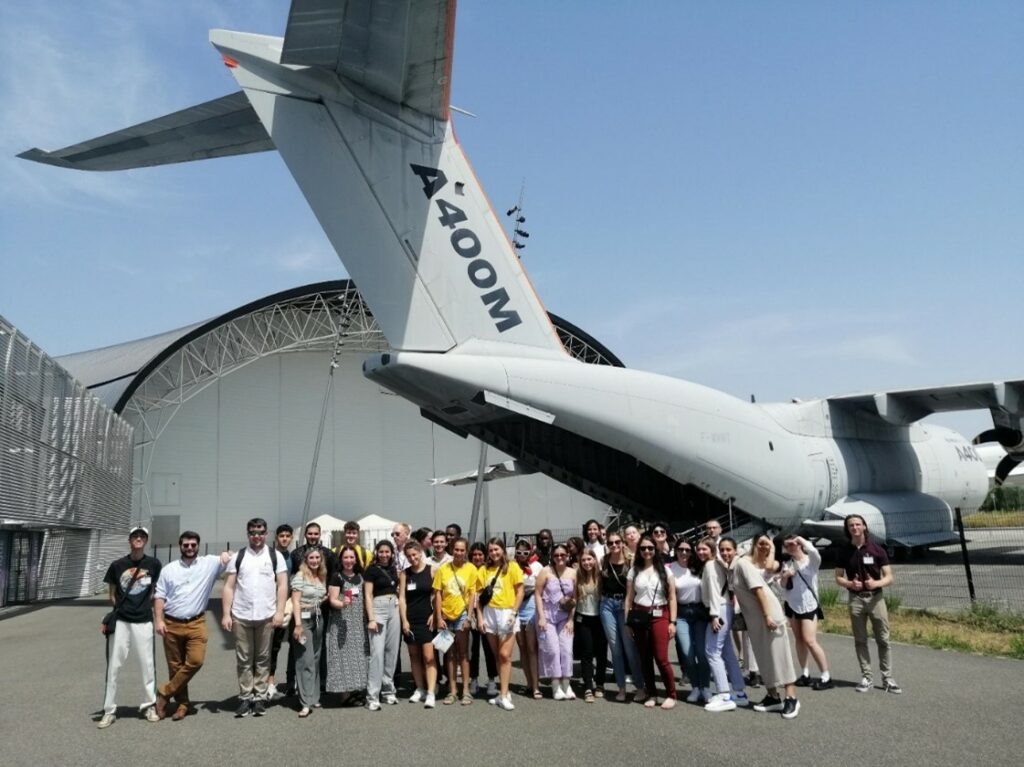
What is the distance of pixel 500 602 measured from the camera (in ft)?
20.7

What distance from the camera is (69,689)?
7.07 m

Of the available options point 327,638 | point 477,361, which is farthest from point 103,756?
point 477,361

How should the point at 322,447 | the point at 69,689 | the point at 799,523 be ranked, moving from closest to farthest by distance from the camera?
the point at 69,689, the point at 799,523, the point at 322,447

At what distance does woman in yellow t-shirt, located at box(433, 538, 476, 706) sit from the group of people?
11 millimetres

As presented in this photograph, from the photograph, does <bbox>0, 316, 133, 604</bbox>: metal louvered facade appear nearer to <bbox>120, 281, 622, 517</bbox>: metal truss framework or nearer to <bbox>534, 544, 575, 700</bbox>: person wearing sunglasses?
<bbox>120, 281, 622, 517</bbox>: metal truss framework

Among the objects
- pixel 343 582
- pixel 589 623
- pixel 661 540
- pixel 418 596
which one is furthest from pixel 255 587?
pixel 661 540

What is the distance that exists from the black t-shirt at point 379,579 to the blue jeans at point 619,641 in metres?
1.69

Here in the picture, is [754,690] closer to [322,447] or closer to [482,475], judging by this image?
[482,475]

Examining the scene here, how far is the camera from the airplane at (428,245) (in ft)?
29.9

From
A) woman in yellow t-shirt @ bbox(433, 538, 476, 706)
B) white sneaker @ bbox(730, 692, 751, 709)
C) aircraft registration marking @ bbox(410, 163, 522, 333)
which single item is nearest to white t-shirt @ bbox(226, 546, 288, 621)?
woman in yellow t-shirt @ bbox(433, 538, 476, 706)

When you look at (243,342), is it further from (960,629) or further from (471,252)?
(960,629)

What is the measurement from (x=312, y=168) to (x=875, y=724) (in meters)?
8.05

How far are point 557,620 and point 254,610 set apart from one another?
229 centimetres

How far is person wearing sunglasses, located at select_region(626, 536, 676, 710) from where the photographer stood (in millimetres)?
6078
